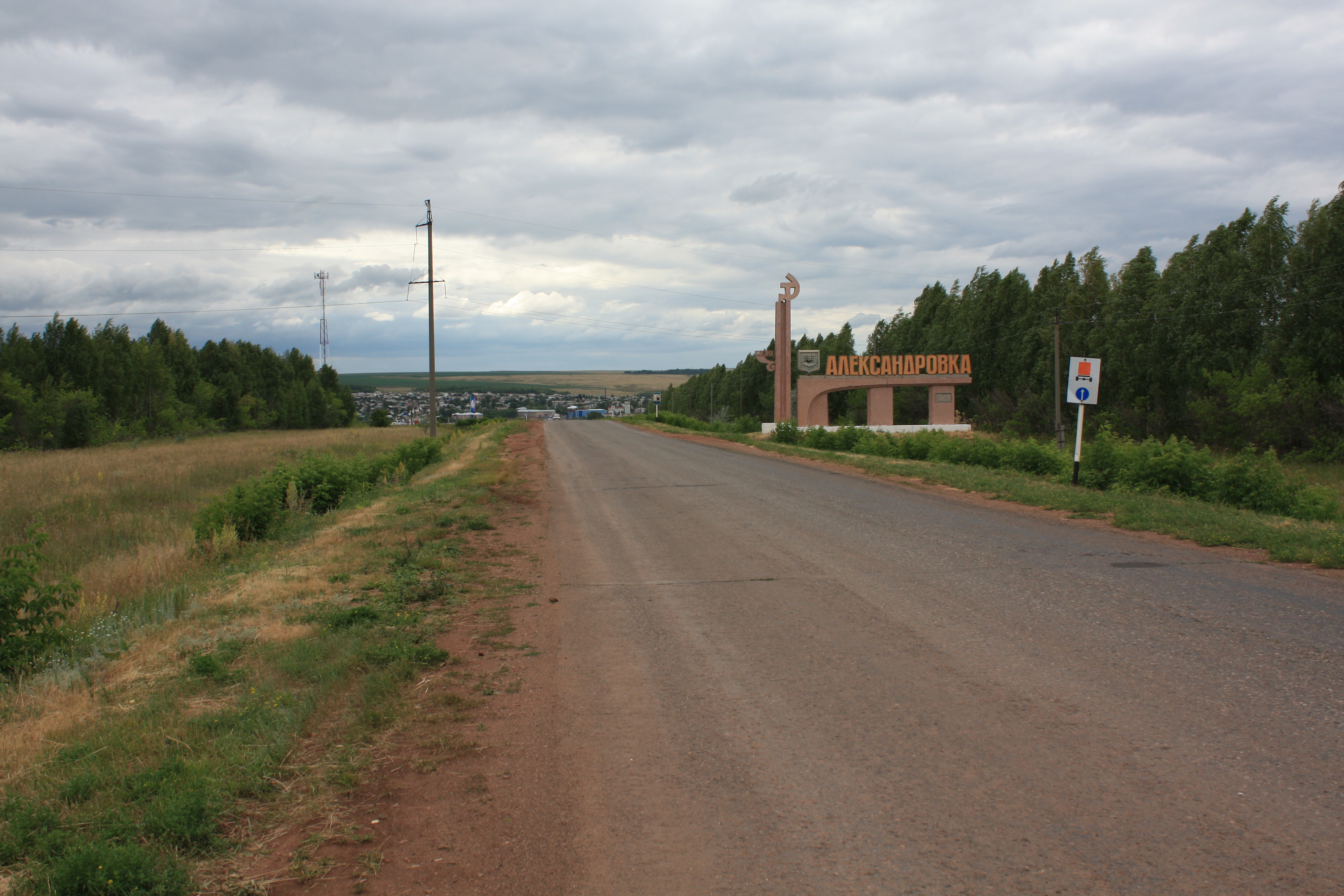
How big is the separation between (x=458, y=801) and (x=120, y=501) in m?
22.1

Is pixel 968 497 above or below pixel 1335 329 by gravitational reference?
below

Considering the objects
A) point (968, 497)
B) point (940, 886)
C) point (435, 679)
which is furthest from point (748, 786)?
point (968, 497)

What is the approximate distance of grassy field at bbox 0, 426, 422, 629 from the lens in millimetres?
11039

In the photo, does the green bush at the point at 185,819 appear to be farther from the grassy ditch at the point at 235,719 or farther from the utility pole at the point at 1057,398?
the utility pole at the point at 1057,398

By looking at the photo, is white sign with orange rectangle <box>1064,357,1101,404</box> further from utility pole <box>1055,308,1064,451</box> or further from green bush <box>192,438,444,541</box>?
utility pole <box>1055,308,1064,451</box>

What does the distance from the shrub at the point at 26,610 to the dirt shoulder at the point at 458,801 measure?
3490mm

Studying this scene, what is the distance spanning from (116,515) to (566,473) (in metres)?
10.5

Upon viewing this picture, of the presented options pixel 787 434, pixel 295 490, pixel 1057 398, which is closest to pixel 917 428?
pixel 1057 398

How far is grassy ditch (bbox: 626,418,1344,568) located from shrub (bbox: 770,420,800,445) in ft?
50.8

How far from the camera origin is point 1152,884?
290 centimetres

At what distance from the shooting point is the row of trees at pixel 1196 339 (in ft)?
124

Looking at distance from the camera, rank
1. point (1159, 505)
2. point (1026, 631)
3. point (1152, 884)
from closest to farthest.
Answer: point (1152, 884) → point (1026, 631) → point (1159, 505)

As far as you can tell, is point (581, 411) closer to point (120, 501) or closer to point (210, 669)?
point (120, 501)

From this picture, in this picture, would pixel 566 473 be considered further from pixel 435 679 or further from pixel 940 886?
pixel 940 886
